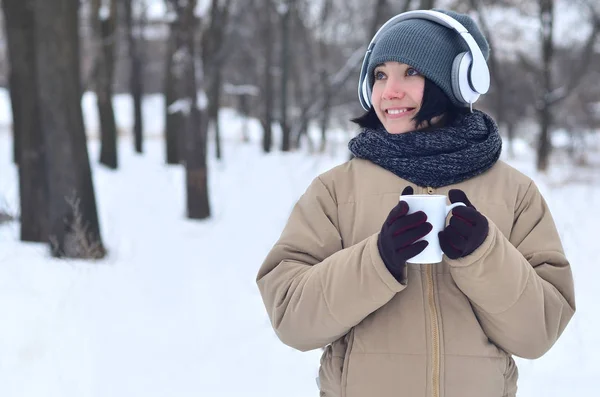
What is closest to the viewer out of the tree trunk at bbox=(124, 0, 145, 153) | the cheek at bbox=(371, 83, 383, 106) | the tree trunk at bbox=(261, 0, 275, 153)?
the cheek at bbox=(371, 83, 383, 106)

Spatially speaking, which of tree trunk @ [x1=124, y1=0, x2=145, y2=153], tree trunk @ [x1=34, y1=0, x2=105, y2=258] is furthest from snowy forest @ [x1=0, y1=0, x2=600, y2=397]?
tree trunk @ [x1=124, y1=0, x2=145, y2=153]

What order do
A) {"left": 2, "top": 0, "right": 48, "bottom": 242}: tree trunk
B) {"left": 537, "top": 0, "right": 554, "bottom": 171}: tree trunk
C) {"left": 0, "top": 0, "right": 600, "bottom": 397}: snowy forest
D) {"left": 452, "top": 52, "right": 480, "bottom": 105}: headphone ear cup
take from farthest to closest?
{"left": 537, "top": 0, "right": 554, "bottom": 171}: tree trunk, {"left": 2, "top": 0, "right": 48, "bottom": 242}: tree trunk, {"left": 0, "top": 0, "right": 600, "bottom": 397}: snowy forest, {"left": 452, "top": 52, "right": 480, "bottom": 105}: headphone ear cup

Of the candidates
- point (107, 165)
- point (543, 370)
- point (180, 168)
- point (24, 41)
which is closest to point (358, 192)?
point (543, 370)

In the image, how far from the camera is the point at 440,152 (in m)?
1.61

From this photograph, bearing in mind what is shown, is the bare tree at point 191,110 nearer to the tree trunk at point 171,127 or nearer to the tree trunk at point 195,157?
the tree trunk at point 195,157

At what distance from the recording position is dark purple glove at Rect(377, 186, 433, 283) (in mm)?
1352

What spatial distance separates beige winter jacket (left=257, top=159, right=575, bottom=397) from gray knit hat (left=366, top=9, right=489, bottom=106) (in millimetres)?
311

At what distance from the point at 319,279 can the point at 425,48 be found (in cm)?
74

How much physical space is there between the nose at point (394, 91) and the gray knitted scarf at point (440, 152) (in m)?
0.11

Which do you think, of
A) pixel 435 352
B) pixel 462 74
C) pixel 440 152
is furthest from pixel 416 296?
pixel 462 74

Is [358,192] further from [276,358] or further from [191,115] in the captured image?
[191,115]

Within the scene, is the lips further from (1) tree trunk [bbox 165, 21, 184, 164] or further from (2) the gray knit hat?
(1) tree trunk [bbox 165, 21, 184, 164]

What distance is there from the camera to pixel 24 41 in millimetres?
7281

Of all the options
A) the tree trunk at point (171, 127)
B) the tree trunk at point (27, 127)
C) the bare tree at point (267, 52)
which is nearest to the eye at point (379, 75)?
the tree trunk at point (27, 127)
